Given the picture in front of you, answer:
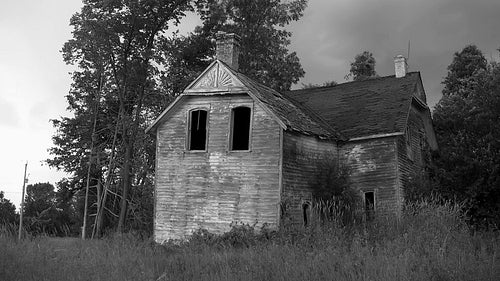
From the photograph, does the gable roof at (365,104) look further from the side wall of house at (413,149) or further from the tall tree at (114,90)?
the tall tree at (114,90)

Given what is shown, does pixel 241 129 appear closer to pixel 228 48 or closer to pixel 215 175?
pixel 215 175

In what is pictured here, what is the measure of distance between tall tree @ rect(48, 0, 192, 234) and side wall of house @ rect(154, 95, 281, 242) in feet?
34.5

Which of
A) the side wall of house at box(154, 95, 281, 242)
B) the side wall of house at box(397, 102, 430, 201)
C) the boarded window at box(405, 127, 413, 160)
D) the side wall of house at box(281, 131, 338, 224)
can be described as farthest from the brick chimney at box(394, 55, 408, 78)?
the side wall of house at box(154, 95, 281, 242)

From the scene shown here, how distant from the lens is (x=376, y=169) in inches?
772

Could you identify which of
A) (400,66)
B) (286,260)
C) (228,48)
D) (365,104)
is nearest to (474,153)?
(365,104)

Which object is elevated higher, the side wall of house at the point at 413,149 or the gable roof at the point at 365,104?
the gable roof at the point at 365,104

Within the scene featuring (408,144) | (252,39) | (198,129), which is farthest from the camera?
(252,39)

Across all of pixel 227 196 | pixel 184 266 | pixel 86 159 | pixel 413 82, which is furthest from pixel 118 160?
pixel 184 266

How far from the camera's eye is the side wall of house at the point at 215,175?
1741 centimetres

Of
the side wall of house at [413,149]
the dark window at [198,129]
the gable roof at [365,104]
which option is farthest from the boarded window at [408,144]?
the dark window at [198,129]

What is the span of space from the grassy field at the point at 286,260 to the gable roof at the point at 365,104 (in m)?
8.33

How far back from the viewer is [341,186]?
18906 millimetres

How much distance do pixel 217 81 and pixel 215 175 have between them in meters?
3.57

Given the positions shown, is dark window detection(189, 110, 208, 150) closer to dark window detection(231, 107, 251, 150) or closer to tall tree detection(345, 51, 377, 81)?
dark window detection(231, 107, 251, 150)
